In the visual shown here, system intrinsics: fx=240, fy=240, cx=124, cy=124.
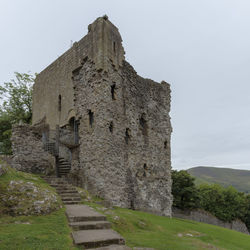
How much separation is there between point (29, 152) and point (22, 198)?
7548mm

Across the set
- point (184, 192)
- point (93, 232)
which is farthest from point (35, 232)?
point (184, 192)

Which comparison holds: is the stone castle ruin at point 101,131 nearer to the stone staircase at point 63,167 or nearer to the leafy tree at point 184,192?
the stone staircase at point 63,167

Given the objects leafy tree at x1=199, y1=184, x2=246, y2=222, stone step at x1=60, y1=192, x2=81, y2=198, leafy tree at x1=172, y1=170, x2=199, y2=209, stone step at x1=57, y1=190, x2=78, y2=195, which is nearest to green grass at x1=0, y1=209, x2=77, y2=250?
stone step at x1=60, y1=192, x2=81, y2=198

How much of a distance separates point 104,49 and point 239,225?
136 ft

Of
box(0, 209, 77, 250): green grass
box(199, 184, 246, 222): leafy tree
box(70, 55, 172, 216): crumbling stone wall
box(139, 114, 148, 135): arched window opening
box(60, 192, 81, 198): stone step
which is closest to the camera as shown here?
box(0, 209, 77, 250): green grass

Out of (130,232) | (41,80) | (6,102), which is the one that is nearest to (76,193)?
(130,232)

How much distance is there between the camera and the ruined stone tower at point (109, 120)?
15164 millimetres

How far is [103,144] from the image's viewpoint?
48.5 feet

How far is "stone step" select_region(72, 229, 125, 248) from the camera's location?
5480 mm

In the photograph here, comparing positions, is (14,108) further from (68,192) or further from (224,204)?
(224,204)

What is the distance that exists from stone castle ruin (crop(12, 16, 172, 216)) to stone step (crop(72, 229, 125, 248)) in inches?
317

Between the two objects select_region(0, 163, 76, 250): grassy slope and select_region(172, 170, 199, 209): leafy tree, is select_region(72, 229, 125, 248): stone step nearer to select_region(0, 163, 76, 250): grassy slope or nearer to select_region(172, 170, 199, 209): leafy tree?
select_region(0, 163, 76, 250): grassy slope

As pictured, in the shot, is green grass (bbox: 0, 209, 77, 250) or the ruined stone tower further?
the ruined stone tower

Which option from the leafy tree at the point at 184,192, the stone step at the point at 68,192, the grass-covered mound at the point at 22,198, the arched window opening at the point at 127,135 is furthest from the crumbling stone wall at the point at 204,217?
the grass-covered mound at the point at 22,198
